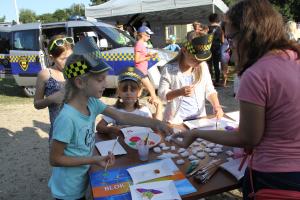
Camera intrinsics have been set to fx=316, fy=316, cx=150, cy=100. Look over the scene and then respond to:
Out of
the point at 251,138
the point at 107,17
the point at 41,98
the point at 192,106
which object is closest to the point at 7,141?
the point at 41,98

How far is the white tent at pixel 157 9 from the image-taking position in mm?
11391

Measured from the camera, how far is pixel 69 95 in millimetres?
1956

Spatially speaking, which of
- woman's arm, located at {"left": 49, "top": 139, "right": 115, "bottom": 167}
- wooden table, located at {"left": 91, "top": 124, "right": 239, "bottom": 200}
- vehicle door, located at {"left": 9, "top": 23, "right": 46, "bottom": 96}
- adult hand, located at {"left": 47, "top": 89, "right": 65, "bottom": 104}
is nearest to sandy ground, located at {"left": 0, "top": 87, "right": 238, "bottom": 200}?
vehicle door, located at {"left": 9, "top": 23, "right": 46, "bottom": 96}

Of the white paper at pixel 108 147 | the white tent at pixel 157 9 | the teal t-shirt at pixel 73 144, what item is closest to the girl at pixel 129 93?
the white paper at pixel 108 147

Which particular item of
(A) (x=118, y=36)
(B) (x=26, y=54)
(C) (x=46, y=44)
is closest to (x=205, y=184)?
(A) (x=118, y=36)

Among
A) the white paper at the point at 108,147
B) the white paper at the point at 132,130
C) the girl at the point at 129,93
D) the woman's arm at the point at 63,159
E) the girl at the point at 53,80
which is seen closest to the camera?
the woman's arm at the point at 63,159

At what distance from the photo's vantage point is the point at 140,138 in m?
2.47

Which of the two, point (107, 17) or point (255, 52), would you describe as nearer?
point (255, 52)

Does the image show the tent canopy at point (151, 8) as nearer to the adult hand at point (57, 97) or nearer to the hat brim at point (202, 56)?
the hat brim at point (202, 56)

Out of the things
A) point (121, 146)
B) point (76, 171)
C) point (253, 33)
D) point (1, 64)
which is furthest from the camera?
point (1, 64)

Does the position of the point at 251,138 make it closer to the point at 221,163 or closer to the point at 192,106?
the point at 221,163

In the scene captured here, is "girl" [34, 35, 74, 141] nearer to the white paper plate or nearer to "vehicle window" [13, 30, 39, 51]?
the white paper plate

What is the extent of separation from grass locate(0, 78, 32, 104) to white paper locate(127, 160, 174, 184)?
730cm

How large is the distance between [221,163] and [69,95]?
1.04m
